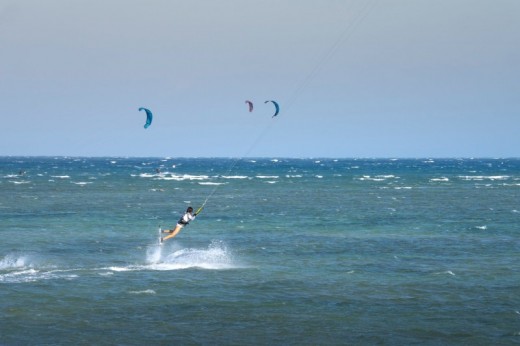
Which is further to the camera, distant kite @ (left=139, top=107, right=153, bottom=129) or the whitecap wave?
distant kite @ (left=139, top=107, right=153, bottom=129)

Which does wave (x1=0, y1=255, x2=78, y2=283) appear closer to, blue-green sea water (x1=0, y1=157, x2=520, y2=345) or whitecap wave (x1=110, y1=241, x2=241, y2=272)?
blue-green sea water (x1=0, y1=157, x2=520, y2=345)

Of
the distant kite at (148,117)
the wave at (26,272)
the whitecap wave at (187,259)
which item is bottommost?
→ the wave at (26,272)

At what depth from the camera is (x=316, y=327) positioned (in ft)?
82.8

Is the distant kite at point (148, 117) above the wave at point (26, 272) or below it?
above

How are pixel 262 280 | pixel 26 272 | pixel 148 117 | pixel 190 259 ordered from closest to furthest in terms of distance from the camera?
pixel 262 280 → pixel 26 272 → pixel 190 259 → pixel 148 117

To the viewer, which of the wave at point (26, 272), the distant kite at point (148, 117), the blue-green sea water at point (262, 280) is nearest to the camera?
the blue-green sea water at point (262, 280)

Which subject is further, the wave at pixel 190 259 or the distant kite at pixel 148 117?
the distant kite at pixel 148 117

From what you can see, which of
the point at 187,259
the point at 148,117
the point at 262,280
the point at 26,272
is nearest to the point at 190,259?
the point at 187,259

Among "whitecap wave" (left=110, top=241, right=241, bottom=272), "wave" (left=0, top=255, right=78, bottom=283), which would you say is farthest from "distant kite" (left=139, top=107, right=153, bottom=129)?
"wave" (left=0, top=255, right=78, bottom=283)

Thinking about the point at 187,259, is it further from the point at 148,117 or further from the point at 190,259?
the point at 148,117

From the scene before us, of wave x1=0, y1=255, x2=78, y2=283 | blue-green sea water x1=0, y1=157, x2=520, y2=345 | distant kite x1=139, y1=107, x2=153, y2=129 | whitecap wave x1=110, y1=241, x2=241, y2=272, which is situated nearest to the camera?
blue-green sea water x1=0, y1=157, x2=520, y2=345

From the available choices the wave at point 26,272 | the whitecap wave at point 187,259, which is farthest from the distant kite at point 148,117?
the wave at point 26,272

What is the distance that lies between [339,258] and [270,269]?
510cm

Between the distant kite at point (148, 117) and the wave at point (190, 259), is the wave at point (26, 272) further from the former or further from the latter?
the distant kite at point (148, 117)
